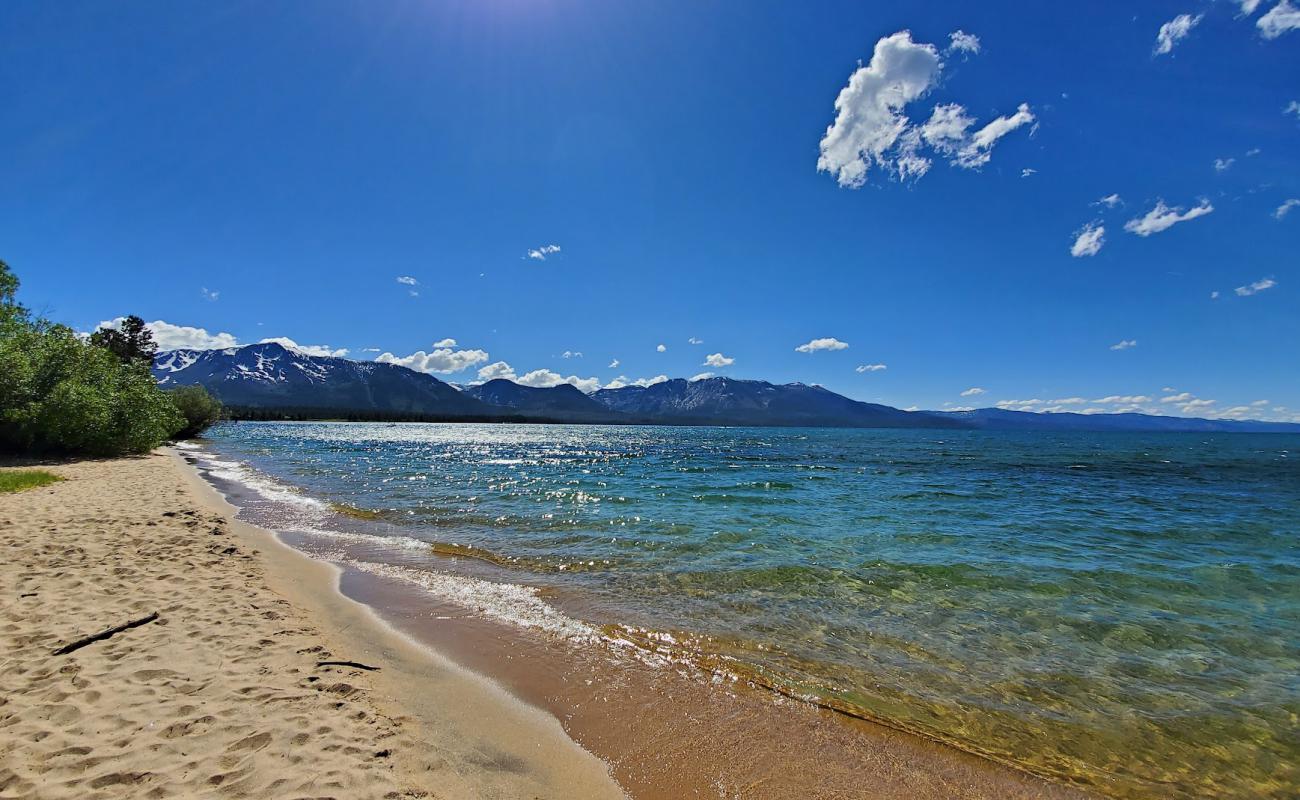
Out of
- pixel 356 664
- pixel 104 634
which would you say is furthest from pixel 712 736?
pixel 104 634

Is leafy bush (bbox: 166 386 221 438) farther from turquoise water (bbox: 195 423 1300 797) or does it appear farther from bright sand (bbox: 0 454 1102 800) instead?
bright sand (bbox: 0 454 1102 800)

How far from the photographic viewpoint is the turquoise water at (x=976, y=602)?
6672 millimetres

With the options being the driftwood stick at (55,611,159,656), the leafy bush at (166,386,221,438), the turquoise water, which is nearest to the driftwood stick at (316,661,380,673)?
the driftwood stick at (55,611,159,656)

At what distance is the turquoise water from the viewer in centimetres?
667

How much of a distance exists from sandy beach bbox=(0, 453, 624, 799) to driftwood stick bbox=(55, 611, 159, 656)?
0.28 feet

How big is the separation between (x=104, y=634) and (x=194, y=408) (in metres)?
79.1

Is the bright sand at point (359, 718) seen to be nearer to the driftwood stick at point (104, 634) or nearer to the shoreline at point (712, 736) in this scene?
the shoreline at point (712, 736)

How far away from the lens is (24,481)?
60.8ft

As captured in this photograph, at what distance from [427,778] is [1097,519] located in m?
27.7

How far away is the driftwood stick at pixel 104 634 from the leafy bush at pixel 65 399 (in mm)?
31424

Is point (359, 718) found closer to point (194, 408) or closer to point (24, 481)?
point (24, 481)

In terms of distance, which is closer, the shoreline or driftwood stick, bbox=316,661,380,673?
the shoreline

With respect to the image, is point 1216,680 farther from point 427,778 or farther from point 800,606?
point 427,778

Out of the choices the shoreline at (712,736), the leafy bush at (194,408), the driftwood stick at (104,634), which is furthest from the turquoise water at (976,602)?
the leafy bush at (194,408)
